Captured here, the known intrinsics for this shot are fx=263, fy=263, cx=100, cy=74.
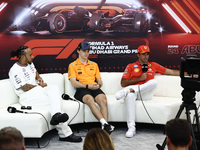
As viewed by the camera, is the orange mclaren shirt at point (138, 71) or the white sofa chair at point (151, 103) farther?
the orange mclaren shirt at point (138, 71)

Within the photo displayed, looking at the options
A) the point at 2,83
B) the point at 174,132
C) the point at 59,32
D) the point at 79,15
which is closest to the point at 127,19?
the point at 79,15

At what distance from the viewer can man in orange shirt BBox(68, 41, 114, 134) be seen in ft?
12.0

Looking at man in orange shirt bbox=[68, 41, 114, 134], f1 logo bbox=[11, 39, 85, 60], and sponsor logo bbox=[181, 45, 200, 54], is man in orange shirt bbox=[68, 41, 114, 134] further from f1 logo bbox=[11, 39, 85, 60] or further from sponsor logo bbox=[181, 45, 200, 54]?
sponsor logo bbox=[181, 45, 200, 54]

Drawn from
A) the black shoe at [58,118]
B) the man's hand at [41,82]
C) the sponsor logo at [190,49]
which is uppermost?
the sponsor logo at [190,49]

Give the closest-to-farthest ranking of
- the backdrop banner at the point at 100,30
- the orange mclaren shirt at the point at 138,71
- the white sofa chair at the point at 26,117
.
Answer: the white sofa chair at the point at 26,117, the orange mclaren shirt at the point at 138,71, the backdrop banner at the point at 100,30

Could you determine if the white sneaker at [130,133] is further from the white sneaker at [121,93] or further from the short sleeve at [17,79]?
the short sleeve at [17,79]

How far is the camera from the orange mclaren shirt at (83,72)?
4117 mm

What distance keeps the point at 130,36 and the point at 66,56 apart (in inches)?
46.9

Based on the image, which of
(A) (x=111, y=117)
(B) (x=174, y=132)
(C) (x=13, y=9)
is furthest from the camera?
(C) (x=13, y=9)

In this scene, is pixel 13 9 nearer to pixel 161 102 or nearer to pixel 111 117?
pixel 111 117

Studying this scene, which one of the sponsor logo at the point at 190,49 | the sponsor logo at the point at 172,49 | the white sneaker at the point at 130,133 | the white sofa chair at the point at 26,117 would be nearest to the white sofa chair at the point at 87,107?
the white sofa chair at the point at 26,117

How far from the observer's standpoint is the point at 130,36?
4656 mm

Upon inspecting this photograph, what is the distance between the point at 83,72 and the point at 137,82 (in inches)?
33.9

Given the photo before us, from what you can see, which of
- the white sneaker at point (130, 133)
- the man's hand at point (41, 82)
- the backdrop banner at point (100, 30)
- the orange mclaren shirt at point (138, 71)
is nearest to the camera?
the white sneaker at point (130, 133)
